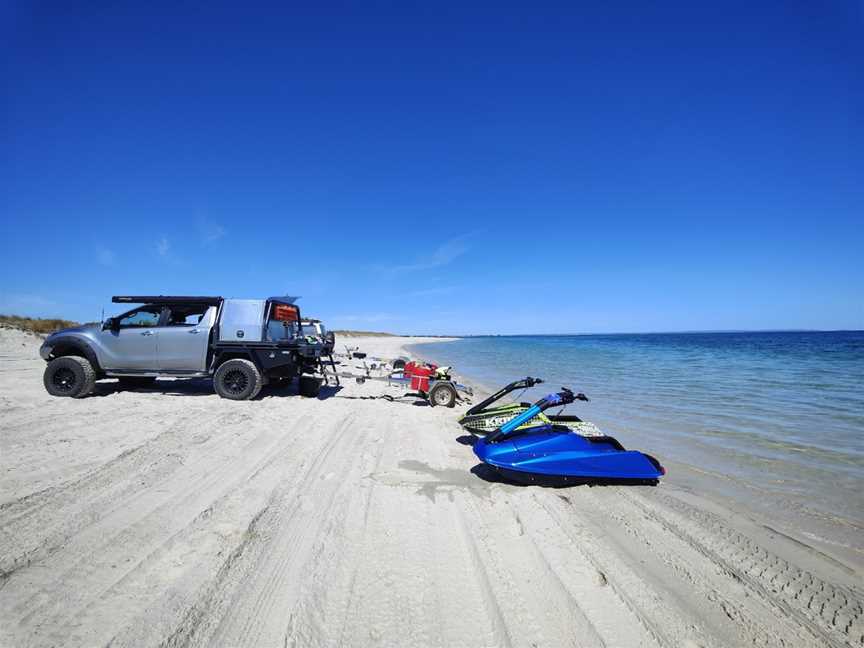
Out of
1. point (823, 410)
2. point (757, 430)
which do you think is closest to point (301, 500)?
point (757, 430)

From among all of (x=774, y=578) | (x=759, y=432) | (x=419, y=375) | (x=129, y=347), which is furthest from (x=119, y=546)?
(x=759, y=432)

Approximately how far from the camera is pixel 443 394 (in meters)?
9.12

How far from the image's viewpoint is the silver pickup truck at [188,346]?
857 cm

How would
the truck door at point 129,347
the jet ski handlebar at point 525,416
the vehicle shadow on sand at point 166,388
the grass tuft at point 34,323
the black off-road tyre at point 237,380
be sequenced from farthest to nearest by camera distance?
1. the grass tuft at point 34,323
2. the vehicle shadow on sand at point 166,388
3. the truck door at point 129,347
4. the black off-road tyre at point 237,380
5. the jet ski handlebar at point 525,416

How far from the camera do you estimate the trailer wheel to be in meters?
9.08

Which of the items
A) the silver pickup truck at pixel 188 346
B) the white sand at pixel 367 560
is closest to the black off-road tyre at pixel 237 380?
the silver pickup truck at pixel 188 346

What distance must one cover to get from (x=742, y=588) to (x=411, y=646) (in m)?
2.45

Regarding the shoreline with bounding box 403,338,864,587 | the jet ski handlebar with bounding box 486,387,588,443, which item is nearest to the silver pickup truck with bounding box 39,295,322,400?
the jet ski handlebar with bounding box 486,387,588,443

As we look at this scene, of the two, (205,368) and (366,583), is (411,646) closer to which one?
(366,583)

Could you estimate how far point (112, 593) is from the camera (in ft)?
7.54

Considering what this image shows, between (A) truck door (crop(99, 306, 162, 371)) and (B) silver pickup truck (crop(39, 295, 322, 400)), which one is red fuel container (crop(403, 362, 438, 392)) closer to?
(B) silver pickup truck (crop(39, 295, 322, 400))

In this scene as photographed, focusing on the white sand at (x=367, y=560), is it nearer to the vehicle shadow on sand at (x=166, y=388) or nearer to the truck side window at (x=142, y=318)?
the vehicle shadow on sand at (x=166, y=388)

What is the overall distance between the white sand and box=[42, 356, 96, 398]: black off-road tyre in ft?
11.5

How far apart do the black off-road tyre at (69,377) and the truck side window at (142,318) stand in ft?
3.87
